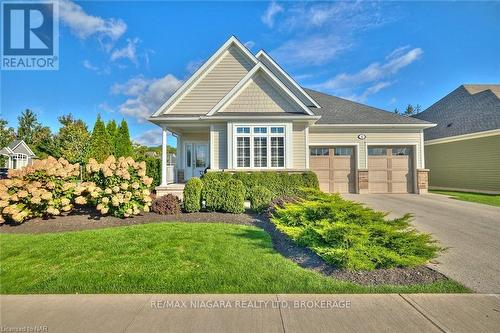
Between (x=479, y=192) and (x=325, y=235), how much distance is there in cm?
1678

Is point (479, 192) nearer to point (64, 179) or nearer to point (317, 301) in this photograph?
point (317, 301)

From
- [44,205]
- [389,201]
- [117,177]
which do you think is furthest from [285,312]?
[389,201]

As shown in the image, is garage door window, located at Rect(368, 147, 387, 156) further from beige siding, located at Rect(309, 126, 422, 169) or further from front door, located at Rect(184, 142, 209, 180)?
front door, located at Rect(184, 142, 209, 180)

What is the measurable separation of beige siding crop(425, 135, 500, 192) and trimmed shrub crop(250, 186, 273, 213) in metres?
15.1

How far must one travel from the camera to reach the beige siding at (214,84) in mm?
13133

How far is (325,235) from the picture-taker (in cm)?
456

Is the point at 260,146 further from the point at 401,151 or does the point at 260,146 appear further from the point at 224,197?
the point at 401,151

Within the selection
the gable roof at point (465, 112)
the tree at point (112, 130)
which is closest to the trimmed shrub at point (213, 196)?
the tree at point (112, 130)

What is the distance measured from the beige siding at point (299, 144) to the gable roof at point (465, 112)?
12.3 meters

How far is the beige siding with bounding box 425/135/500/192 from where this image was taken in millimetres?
14781

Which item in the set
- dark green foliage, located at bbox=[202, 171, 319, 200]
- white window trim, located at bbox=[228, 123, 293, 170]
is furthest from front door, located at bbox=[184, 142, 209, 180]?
dark green foliage, located at bbox=[202, 171, 319, 200]

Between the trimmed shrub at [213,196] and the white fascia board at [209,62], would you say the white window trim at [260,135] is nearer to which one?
the trimmed shrub at [213,196]

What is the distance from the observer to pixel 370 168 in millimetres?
14562

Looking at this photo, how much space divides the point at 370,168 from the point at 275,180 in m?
7.11
